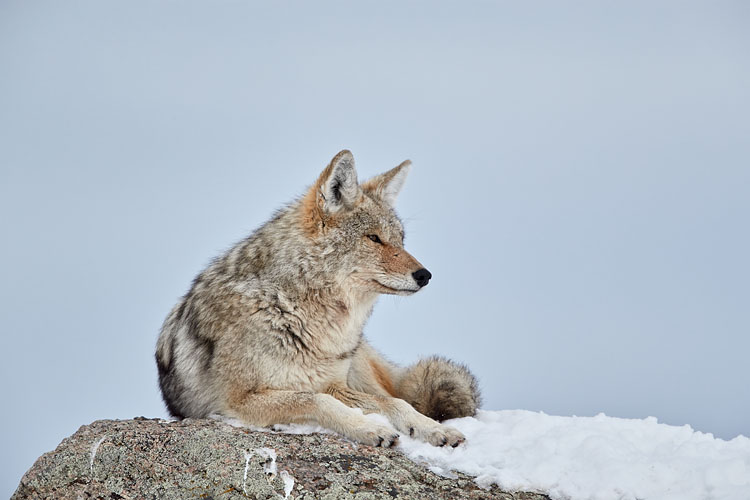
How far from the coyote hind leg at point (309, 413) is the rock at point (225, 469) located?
12cm

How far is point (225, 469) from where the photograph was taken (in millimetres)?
5344

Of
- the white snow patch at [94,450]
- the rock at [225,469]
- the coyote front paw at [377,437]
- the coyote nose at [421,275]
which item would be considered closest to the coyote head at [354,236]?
the coyote nose at [421,275]

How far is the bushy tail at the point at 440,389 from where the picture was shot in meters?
7.17

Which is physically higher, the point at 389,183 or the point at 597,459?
the point at 389,183

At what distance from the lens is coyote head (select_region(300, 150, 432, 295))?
6.86m

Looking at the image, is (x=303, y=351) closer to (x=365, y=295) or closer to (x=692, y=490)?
(x=365, y=295)

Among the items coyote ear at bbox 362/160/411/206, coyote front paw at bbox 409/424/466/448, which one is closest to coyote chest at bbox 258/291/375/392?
coyote front paw at bbox 409/424/466/448

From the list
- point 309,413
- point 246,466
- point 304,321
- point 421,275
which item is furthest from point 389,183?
point 246,466

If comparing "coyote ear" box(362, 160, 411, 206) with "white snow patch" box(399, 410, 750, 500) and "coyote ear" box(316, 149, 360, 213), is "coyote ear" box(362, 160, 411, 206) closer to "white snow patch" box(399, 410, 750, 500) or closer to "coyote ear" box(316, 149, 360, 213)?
"coyote ear" box(316, 149, 360, 213)

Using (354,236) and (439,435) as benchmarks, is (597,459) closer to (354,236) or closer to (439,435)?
(439,435)

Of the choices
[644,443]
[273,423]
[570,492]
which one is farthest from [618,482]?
[273,423]

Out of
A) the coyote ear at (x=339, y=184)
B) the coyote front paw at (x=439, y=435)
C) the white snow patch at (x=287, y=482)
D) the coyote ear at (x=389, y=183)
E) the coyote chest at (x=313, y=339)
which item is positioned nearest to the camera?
the white snow patch at (x=287, y=482)

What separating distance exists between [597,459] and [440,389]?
6.96 feet

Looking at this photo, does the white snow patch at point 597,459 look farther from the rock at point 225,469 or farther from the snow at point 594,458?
the rock at point 225,469
